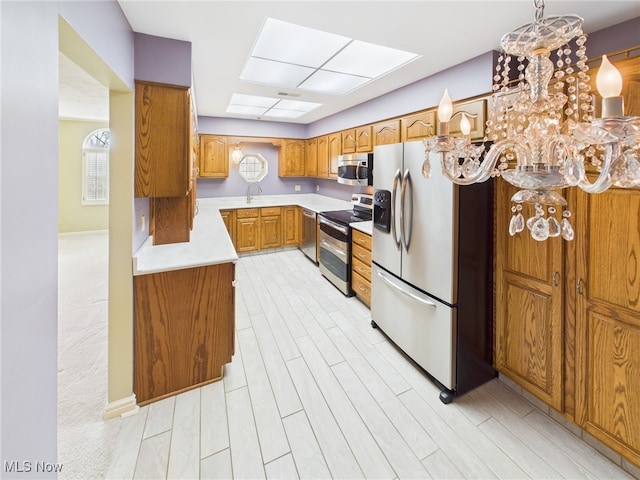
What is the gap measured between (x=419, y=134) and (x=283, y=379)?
8.63 ft

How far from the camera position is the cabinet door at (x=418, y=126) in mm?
2980

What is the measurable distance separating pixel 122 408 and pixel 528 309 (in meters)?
2.69

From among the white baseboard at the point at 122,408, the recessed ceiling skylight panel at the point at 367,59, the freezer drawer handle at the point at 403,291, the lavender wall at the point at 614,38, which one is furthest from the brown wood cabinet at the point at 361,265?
the white baseboard at the point at 122,408

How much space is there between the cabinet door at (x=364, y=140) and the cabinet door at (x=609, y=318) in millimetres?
2668

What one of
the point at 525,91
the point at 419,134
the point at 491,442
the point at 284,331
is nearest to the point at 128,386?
the point at 284,331

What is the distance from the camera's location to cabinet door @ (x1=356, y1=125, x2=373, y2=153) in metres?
3.99

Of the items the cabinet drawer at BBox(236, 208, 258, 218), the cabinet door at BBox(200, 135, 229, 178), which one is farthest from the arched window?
the cabinet drawer at BBox(236, 208, 258, 218)

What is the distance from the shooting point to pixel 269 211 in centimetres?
560

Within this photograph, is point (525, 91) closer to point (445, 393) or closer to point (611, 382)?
point (611, 382)

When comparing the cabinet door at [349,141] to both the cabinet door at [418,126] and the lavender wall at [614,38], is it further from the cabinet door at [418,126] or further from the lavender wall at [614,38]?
the lavender wall at [614,38]

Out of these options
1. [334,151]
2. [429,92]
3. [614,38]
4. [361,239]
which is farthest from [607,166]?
[334,151]

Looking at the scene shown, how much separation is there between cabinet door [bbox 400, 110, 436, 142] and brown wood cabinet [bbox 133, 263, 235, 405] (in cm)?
227

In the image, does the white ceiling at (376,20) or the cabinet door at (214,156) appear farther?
the cabinet door at (214,156)

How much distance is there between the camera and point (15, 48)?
0.70 m
